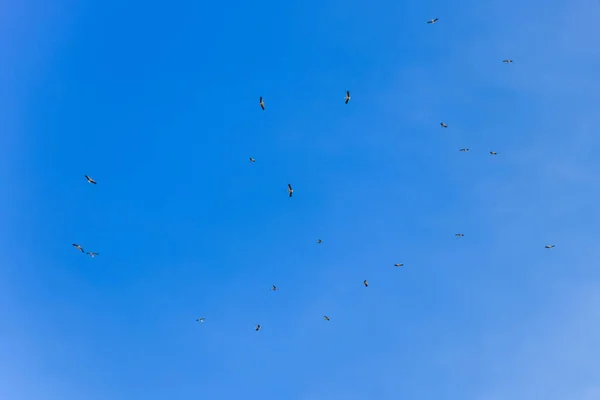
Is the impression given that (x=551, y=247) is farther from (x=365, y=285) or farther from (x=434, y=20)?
(x=434, y=20)

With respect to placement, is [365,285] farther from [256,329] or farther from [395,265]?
[256,329]

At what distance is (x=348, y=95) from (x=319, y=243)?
24345 millimetres

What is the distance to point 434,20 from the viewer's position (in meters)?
90.6

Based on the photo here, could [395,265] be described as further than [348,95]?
Yes

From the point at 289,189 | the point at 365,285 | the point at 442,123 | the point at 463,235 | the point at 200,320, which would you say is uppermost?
the point at 442,123

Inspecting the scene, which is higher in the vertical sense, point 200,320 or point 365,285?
point 365,285

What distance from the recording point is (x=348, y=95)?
269ft

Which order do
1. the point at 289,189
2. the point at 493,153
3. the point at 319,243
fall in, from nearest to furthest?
the point at 289,189, the point at 319,243, the point at 493,153

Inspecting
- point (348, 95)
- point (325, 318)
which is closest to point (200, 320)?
point (325, 318)

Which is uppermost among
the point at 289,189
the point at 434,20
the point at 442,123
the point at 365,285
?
the point at 434,20

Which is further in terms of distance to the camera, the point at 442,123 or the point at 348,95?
the point at 442,123

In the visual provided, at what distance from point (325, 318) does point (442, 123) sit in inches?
1574

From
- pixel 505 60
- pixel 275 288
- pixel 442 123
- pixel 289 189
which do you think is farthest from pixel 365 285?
pixel 505 60

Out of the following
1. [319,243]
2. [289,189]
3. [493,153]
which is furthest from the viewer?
[493,153]
